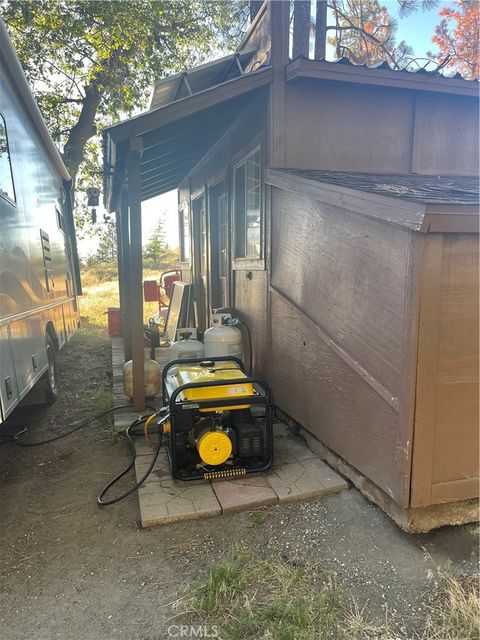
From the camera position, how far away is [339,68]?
3803 millimetres

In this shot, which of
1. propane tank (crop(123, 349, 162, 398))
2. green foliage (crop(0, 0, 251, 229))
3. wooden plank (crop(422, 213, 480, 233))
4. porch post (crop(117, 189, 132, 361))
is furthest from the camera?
green foliage (crop(0, 0, 251, 229))

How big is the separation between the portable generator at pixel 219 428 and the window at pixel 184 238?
700cm

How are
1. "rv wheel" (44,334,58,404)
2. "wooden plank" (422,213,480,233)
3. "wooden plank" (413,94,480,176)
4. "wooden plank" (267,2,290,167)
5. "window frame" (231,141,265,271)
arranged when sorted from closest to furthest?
"wooden plank" (422,213,480,233)
"wooden plank" (267,2,290,167)
"wooden plank" (413,94,480,176)
"window frame" (231,141,265,271)
"rv wheel" (44,334,58,404)

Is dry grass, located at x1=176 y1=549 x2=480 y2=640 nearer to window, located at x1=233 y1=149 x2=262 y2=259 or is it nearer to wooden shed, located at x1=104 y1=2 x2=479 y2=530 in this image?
wooden shed, located at x1=104 y1=2 x2=479 y2=530

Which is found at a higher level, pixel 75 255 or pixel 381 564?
pixel 75 255

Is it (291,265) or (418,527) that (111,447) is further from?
(418,527)

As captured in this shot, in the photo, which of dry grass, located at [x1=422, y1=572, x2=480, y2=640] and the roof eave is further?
the roof eave

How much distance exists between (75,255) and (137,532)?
6803 millimetres

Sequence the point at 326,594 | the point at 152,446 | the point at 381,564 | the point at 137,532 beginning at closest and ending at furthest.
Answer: the point at 326,594 → the point at 381,564 → the point at 137,532 → the point at 152,446

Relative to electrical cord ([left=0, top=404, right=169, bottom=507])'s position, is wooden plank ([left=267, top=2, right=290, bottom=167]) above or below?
above

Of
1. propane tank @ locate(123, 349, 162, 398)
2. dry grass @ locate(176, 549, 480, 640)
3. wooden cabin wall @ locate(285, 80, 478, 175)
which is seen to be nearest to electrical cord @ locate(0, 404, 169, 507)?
propane tank @ locate(123, 349, 162, 398)

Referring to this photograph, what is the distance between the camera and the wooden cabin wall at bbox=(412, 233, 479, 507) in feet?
7.50

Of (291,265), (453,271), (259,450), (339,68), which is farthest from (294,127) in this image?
(259,450)

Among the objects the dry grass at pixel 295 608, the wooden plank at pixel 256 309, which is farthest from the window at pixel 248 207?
the dry grass at pixel 295 608
